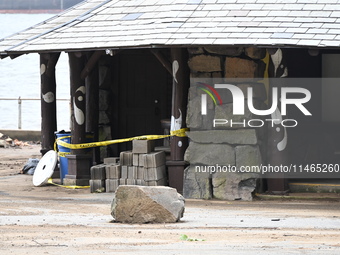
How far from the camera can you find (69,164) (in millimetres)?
15609

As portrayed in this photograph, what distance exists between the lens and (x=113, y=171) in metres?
14.7

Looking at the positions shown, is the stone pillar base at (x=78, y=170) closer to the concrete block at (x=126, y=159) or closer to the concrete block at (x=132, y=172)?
the concrete block at (x=126, y=159)

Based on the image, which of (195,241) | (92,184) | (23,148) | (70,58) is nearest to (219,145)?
(92,184)

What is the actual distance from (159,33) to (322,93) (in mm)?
3449

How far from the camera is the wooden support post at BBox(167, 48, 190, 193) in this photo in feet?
46.8

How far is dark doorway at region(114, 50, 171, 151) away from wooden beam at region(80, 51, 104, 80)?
179 cm

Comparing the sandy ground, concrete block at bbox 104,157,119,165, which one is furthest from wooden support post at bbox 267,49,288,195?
concrete block at bbox 104,157,119,165

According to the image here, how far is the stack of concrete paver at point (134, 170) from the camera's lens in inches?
560

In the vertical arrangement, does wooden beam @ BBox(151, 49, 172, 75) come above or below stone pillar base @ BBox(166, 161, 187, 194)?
above

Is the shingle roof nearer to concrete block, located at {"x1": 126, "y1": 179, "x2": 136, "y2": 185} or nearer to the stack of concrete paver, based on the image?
the stack of concrete paver

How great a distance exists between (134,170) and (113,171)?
44 centimetres

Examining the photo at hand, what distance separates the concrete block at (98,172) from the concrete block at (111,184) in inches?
5.1

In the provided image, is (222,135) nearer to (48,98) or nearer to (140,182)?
(140,182)

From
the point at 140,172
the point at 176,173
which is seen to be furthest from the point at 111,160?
the point at 176,173
